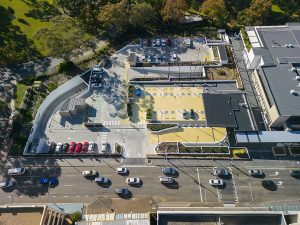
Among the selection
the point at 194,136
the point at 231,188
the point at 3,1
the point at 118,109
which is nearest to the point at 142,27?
the point at 118,109

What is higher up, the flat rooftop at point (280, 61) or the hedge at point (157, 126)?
the flat rooftop at point (280, 61)

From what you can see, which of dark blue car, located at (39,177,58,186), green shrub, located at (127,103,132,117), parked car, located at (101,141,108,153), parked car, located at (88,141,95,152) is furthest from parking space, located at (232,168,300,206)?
dark blue car, located at (39,177,58,186)

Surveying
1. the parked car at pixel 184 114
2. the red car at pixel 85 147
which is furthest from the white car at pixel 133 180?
the parked car at pixel 184 114

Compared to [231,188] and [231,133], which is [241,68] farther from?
[231,188]

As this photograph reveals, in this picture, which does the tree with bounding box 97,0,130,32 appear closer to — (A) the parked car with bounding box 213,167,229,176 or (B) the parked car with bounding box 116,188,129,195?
(B) the parked car with bounding box 116,188,129,195

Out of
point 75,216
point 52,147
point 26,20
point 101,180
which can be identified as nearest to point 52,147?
point 52,147

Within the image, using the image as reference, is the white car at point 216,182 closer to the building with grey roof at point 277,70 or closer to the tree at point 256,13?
the building with grey roof at point 277,70
